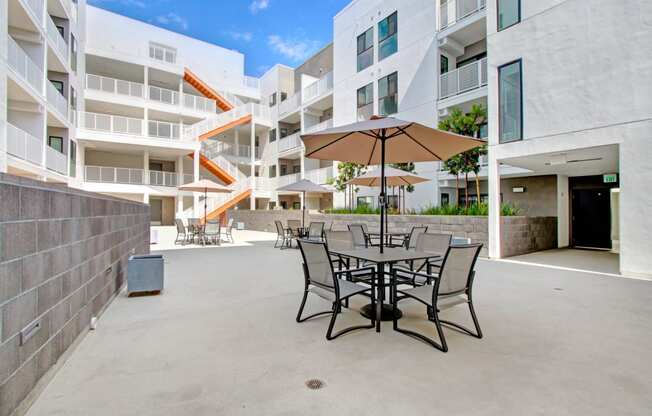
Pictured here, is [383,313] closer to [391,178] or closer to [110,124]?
[391,178]

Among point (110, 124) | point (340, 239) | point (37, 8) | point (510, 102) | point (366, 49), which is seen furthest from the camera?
point (110, 124)

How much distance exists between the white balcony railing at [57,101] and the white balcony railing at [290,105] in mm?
12352

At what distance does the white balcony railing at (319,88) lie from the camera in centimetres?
1988

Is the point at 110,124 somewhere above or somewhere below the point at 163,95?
below

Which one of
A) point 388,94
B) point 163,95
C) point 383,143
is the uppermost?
point 163,95

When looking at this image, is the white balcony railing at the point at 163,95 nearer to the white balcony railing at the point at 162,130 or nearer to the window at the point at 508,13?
the white balcony railing at the point at 162,130

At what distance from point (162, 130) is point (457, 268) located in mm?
20203

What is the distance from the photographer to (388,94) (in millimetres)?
15883

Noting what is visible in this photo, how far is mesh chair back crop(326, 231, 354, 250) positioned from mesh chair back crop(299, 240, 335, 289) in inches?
91.5

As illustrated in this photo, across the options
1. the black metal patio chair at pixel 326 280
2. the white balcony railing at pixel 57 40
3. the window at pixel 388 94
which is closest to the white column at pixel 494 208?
the black metal patio chair at pixel 326 280

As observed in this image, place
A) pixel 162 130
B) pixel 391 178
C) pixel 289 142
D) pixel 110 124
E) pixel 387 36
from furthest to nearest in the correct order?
pixel 289 142 < pixel 162 130 < pixel 110 124 < pixel 387 36 < pixel 391 178

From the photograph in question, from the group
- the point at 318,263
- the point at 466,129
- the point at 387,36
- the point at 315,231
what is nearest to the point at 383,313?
the point at 318,263

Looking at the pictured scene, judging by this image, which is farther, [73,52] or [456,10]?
[73,52]

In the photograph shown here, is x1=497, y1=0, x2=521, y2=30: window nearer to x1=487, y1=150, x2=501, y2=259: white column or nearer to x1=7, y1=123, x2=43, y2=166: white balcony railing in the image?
x1=487, y1=150, x2=501, y2=259: white column
